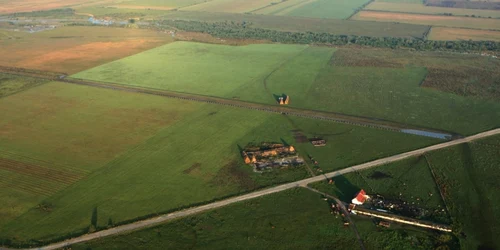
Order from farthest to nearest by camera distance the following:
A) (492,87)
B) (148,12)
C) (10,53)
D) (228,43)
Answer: (148,12)
(228,43)
(10,53)
(492,87)

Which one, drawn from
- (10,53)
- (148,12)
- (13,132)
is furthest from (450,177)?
(148,12)

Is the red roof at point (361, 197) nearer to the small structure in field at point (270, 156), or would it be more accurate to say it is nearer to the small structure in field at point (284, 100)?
the small structure in field at point (270, 156)

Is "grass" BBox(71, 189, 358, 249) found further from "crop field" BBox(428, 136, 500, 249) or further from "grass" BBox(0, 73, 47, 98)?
"grass" BBox(0, 73, 47, 98)

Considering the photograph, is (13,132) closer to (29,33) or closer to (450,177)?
→ (450,177)

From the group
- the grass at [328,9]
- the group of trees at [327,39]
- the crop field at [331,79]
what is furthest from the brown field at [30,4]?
the grass at [328,9]

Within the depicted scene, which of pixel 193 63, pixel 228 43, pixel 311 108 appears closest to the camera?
pixel 311 108

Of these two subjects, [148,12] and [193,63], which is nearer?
[193,63]

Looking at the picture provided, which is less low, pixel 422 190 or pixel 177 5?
pixel 177 5

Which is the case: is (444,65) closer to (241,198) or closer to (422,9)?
(241,198)
